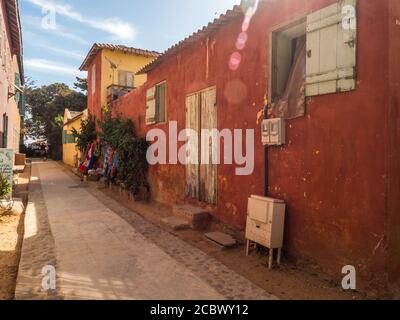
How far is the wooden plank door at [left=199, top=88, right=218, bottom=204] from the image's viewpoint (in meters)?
6.72

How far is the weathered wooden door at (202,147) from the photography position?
6.77m

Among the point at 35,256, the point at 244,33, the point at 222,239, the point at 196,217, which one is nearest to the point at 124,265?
the point at 35,256

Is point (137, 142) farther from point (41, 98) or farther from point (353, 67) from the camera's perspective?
point (41, 98)

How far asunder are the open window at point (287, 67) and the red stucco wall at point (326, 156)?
0.17 metres

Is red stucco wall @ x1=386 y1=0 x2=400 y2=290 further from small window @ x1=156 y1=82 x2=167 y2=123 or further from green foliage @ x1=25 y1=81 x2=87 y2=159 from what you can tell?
green foliage @ x1=25 y1=81 x2=87 y2=159

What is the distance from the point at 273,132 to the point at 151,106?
5.65 meters

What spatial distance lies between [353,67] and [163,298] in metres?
3.57

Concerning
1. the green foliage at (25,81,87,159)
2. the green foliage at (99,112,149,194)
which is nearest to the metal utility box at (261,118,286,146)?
the green foliage at (99,112,149,194)

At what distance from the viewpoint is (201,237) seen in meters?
6.03

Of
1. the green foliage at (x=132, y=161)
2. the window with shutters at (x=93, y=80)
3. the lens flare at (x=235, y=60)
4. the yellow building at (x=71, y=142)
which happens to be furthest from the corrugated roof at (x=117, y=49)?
A: the lens flare at (x=235, y=60)

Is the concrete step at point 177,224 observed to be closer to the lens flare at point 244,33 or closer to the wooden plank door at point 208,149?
the wooden plank door at point 208,149

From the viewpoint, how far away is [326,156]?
416cm

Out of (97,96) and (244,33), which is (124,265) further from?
(97,96)
